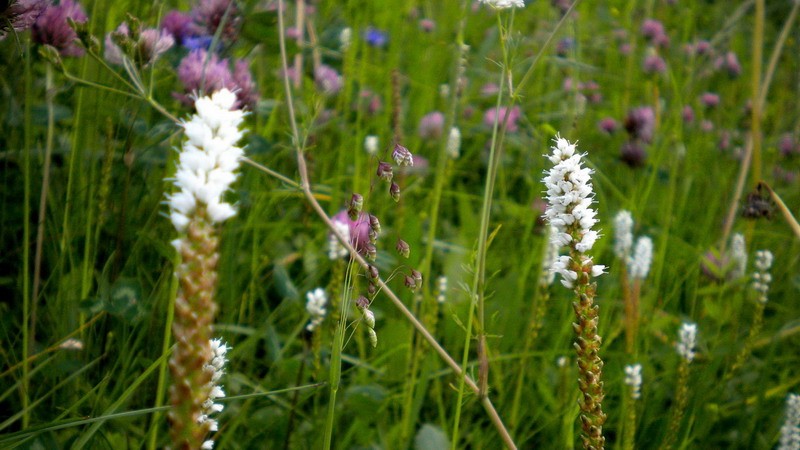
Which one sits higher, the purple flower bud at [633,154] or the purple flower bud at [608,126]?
the purple flower bud at [608,126]

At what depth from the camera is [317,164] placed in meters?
2.28

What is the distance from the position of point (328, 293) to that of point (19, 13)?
3.09ft

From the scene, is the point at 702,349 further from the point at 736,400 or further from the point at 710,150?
the point at 710,150

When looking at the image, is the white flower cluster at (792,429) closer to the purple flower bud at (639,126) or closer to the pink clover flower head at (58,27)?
the purple flower bud at (639,126)

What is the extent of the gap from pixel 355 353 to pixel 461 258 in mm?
419

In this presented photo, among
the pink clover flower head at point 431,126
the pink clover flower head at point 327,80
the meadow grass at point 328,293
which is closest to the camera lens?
the meadow grass at point 328,293

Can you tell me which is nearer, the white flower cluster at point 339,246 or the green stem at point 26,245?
the green stem at point 26,245

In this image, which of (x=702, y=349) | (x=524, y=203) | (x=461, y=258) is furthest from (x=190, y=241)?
(x=524, y=203)

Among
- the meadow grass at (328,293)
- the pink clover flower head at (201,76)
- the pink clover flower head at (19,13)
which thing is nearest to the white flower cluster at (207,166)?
the meadow grass at (328,293)

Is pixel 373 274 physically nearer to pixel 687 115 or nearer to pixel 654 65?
pixel 654 65

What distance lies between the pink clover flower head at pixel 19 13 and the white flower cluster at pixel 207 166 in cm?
57

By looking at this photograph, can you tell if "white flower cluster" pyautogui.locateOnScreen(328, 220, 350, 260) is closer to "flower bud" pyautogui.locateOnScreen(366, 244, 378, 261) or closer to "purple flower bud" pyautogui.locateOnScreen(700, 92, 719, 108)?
"flower bud" pyautogui.locateOnScreen(366, 244, 378, 261)

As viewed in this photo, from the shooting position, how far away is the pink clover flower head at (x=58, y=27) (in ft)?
4.51

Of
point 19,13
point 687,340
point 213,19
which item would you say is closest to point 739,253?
point 687,340
